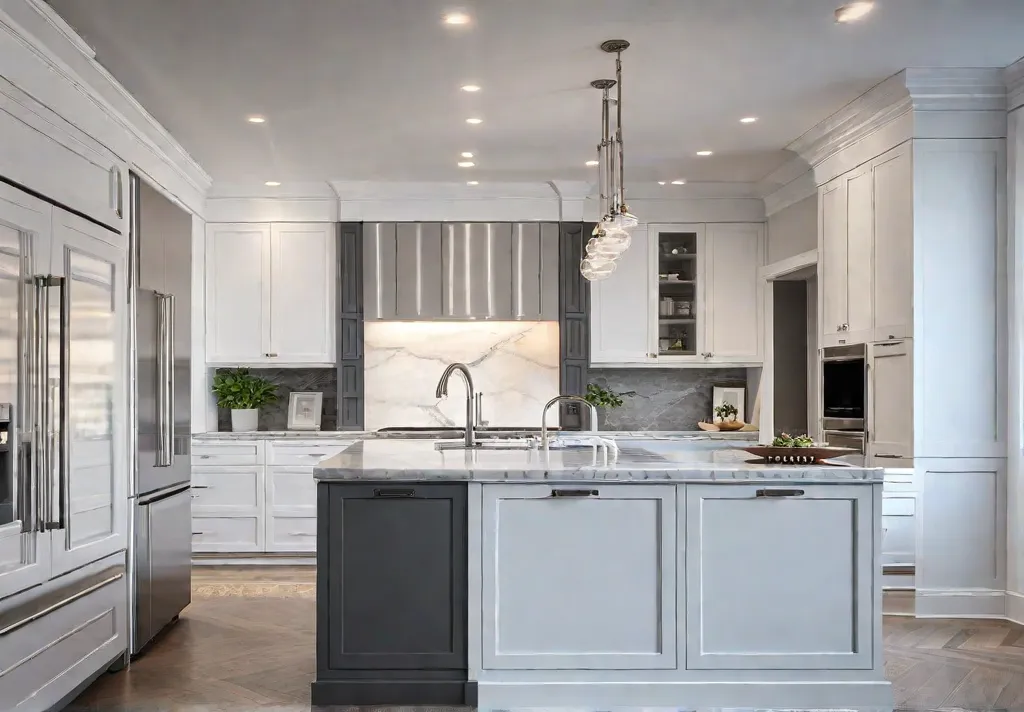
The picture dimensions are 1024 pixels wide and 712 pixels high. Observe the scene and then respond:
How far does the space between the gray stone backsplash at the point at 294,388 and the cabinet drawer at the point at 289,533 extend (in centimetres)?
94

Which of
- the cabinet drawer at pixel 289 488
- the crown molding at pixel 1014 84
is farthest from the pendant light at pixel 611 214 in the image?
the cabinet drawer at pixel 289 488

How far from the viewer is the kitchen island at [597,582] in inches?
126

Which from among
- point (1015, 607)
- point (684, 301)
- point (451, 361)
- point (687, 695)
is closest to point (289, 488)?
point (451, 361)

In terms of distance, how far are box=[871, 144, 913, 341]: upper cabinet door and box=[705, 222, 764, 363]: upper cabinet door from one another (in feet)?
6.32

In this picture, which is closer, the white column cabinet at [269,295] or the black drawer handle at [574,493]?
the black drawer handle at [574,493]

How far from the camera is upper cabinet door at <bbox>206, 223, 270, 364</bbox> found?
654 cm

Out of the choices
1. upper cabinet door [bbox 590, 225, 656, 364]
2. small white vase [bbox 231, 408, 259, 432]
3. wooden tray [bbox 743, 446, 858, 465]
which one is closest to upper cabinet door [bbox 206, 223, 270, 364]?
small white vase [bbox 231, 408, 259, 432]

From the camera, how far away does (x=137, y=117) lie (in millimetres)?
4637

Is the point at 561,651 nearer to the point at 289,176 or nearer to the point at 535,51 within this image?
the point at 535,51

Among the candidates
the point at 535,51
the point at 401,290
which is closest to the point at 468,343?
the point at 401,290

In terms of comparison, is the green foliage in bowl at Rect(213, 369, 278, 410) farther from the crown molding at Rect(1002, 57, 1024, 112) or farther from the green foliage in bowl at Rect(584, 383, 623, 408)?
the crown molding at Rect(1002, 57, 1024, 112)

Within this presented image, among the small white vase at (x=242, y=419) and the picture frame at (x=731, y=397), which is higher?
the picture frame at (x=731, y=397)

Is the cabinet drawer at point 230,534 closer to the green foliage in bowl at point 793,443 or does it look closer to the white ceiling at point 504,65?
the white ceiling at point 504,65

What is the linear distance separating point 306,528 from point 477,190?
2.72 m
